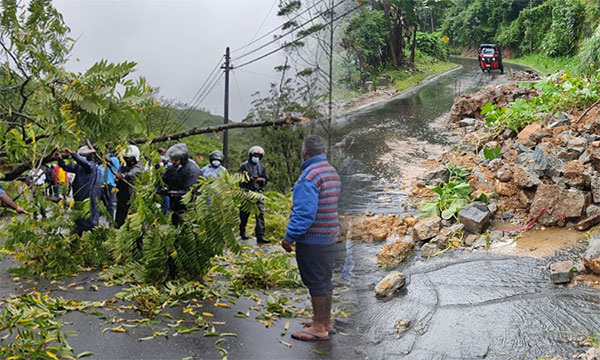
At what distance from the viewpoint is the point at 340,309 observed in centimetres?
269

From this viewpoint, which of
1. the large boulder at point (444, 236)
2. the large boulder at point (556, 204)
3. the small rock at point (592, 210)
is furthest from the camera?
the small rock at point (592, 210)

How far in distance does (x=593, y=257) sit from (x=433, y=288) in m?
1.29

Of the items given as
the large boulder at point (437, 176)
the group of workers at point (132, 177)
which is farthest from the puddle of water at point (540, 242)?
the group of workers at point (132, 177)

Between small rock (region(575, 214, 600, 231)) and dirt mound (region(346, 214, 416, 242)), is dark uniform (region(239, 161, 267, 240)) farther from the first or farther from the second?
dirt mound (region(346, 214, 416, 242))

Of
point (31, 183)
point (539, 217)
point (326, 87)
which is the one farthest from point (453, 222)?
point (31, 183)

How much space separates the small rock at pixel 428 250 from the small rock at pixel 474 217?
265 mm

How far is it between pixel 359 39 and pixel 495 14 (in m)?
0.67

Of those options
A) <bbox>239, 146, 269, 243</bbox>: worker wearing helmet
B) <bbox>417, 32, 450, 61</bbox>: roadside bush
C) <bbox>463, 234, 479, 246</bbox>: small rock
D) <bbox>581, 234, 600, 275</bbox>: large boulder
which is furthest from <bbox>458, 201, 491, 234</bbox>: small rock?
<bbox>239, 146, 269, 243</bbox>: worker wearing helmet

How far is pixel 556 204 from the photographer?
347 centimetres

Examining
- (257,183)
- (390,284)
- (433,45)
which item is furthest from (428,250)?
(257,183)

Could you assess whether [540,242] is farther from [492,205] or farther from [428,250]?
[428,250]

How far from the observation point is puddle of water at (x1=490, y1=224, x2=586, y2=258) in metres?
3.20

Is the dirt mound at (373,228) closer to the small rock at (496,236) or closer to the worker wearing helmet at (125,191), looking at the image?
the small rock at (496,236)

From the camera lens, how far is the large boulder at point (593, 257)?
3.16 m
